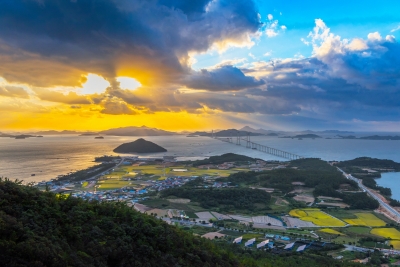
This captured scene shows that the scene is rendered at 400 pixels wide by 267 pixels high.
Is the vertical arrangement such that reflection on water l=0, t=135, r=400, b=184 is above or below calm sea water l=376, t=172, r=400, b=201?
above

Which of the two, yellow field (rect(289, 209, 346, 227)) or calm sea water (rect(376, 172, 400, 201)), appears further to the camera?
calm sea water (rect(376, 172, 400, 201))

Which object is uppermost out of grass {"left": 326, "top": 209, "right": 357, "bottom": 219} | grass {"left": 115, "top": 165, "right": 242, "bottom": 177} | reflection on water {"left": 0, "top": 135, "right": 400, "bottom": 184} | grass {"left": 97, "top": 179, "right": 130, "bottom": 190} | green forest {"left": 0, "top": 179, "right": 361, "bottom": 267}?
green forest {"left": 0, "top": 179, "right": 361, "bottom": 267}

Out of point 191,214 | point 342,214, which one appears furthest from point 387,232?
point 191,214

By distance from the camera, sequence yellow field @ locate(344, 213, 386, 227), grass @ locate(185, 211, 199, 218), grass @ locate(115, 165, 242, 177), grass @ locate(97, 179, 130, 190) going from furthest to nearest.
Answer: grass @ locate(115, 165, 242, 177) < grass @ locate(97, 179, 130, 190) < grass @ locate(185, 211, 199, 218) < yellow field @ locate(344, 213, 386, 227)

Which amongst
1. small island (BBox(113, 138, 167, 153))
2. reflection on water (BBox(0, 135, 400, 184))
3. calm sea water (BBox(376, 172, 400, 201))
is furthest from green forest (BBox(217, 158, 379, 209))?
small island (BBox(113, 138, 167, 153))

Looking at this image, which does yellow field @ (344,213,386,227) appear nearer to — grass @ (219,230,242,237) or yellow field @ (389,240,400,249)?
yellow field @ (389,240,400,249)

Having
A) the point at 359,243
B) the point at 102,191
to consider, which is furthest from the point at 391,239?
the point at 102,191
